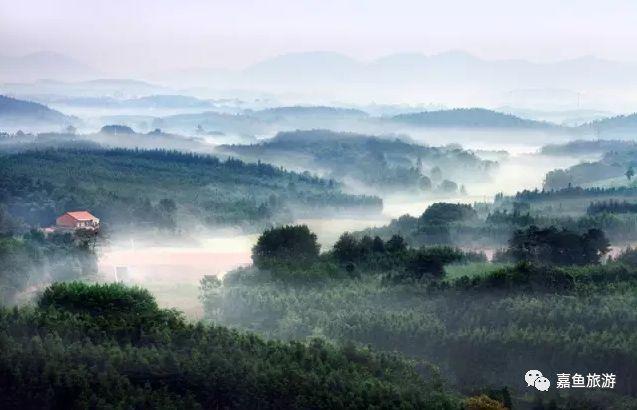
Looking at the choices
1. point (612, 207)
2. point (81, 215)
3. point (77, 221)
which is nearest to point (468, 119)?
point (612, 207)

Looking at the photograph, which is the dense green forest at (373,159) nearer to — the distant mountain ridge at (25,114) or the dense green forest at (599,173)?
the dense green forest at (599,173)

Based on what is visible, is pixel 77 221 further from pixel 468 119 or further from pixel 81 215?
pixel 468 119

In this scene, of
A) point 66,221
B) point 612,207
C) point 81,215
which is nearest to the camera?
point 66,221

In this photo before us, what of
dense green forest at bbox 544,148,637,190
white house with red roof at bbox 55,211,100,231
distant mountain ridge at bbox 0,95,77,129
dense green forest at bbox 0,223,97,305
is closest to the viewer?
dense green forest at bbox 0,223,97,305

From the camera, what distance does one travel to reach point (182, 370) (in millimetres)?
6574

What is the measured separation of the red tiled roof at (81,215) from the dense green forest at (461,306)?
10.7 ft

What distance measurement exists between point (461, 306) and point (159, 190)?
363 inches

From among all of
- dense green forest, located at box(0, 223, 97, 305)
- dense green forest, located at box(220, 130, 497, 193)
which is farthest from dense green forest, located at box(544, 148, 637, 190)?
dense green forest, located at box(0, 223, 97, 305)

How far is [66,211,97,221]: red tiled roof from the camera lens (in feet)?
46.8

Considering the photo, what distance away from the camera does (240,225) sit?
15.1m

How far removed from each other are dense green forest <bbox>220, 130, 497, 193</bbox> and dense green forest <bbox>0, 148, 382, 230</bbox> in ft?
3.58

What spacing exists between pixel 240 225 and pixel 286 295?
4.72 m

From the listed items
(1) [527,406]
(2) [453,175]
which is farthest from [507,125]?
(1) [527,406]

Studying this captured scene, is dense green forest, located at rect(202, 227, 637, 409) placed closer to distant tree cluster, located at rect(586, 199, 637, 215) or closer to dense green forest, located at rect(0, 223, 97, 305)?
dense green forest, located at rect(0, 223, 97, 305)
